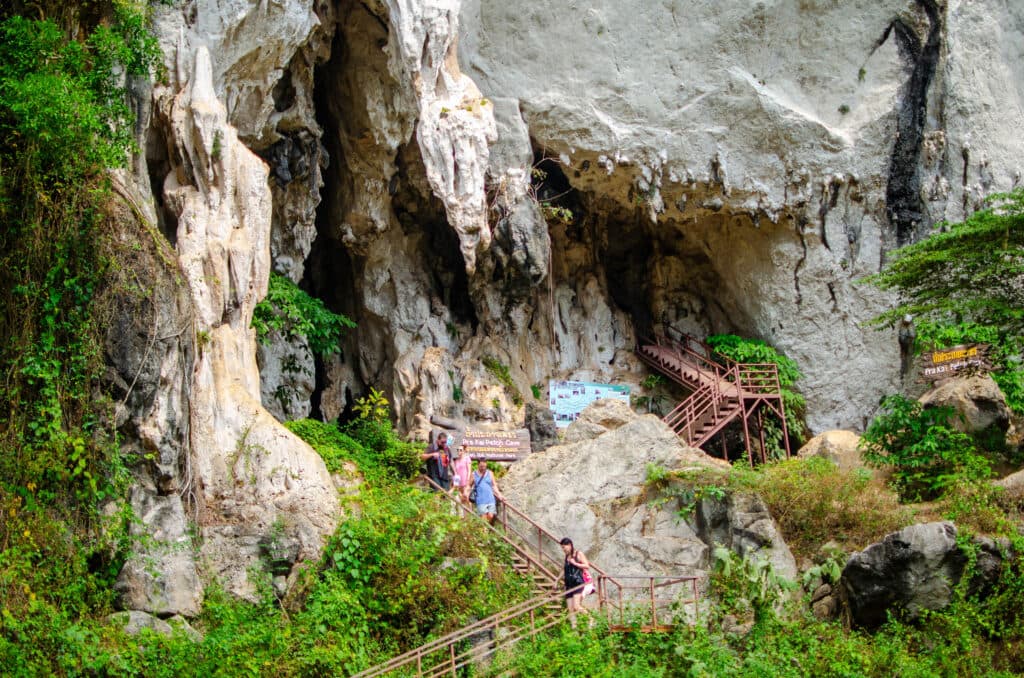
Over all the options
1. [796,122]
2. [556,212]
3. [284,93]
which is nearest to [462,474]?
[284,93]

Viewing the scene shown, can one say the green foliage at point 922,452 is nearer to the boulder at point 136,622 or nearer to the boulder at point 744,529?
the boulder at point 744,529

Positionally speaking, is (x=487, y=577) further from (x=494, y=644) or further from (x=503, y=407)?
(x=503, y=407)

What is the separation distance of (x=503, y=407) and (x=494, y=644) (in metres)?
8.22

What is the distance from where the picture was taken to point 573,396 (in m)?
20.1

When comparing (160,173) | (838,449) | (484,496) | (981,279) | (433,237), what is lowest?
(838,449)

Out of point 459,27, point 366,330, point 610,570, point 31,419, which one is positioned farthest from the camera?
point 366,330

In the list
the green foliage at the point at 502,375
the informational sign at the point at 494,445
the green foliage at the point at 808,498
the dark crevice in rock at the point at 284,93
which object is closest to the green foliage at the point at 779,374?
the green foliage at the point at 502,375

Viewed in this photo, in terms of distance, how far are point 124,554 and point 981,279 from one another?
39.4 ft

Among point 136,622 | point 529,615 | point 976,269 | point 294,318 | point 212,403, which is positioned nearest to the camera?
point 136,622

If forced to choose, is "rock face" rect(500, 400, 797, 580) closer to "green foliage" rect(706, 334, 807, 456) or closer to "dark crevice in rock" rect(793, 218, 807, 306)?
"green foliage" rect(706, 334, 807, 456)

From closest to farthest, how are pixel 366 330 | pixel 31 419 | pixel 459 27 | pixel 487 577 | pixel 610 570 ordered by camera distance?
1. pixel 31 419
2. pixel 487 577
3. pixel 610 570
4. pixel 459 27
5. pixel 366 330

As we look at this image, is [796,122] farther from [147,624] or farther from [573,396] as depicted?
[147,624]

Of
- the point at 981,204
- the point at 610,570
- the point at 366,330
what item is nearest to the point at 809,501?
the point at 610,570

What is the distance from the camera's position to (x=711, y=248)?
73.3 feet
